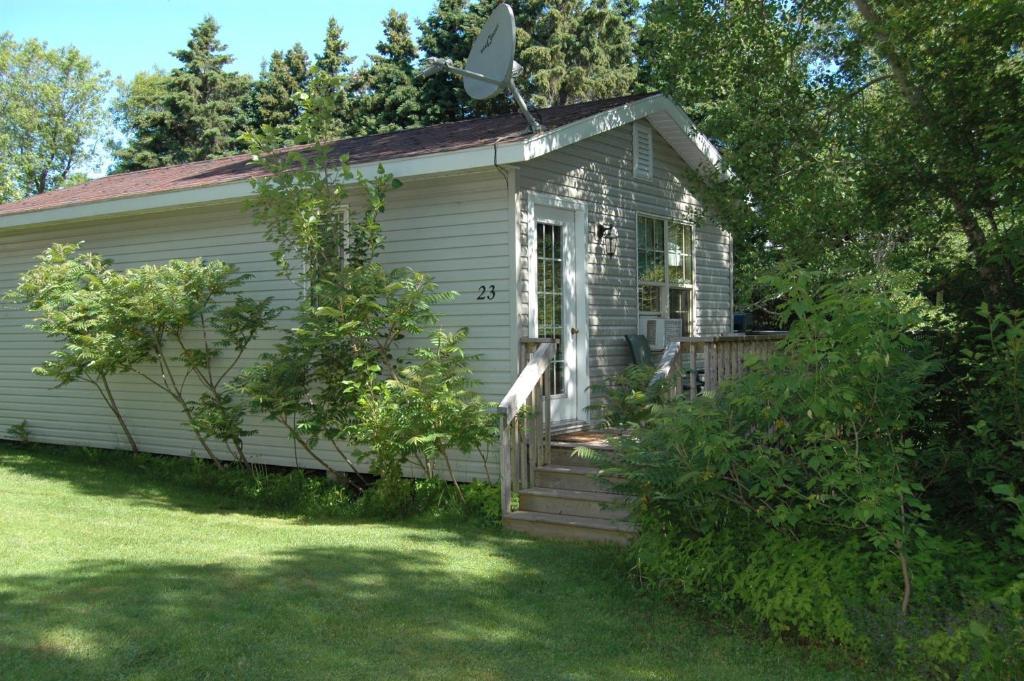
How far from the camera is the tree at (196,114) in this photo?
94.4 ft

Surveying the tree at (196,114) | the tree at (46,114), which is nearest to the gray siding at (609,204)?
the tree at (196,114)

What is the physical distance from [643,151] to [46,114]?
35.3 m

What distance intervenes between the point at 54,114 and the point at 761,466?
4027cm

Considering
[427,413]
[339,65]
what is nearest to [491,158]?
[427,413]

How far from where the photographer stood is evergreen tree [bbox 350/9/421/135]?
26.5 metres

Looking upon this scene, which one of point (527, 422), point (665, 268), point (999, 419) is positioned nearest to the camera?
point (999, 419)

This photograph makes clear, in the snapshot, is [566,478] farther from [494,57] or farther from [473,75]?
[494,57]

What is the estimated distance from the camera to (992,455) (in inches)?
181

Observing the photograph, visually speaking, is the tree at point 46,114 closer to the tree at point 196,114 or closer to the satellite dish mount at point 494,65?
the tree at point 196,114

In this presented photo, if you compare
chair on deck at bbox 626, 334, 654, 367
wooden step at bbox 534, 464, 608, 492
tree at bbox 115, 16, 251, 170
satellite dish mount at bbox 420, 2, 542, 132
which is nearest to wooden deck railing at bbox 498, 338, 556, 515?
wooden step at bbox 534, 464, 608, 492

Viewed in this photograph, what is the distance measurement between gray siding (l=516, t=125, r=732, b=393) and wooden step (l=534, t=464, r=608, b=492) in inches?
56.4

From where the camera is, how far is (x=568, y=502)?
715 cm

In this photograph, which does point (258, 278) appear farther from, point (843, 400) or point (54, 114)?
point (54, 114)

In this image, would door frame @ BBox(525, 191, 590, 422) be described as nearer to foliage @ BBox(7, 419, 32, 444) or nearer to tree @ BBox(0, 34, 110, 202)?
foliage @ BBox(7, 419, 32, 444)
